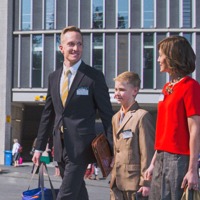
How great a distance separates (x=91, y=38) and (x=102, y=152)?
27.3 meters

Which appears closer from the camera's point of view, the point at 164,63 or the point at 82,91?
the point at 164,63

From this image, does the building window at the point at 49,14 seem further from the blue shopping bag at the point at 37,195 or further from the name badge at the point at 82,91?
the blue shopping bag at the point at 37,195

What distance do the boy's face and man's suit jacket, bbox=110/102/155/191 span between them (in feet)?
0.66

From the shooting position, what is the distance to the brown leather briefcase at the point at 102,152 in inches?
179

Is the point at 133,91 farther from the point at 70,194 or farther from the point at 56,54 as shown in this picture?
the point at 56,54

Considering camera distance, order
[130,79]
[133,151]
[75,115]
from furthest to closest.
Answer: [130,79]
[133,151]
[75,115]

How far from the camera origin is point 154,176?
3.53 metres

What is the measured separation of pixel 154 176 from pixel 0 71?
96.2 ft

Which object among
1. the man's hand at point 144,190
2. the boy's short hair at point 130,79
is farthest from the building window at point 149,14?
the man's hand at point 144,190

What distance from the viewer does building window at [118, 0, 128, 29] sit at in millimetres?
31406

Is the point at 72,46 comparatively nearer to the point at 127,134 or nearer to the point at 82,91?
the point at 82,91

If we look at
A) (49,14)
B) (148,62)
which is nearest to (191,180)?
(148,62)

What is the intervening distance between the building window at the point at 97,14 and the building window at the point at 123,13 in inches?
45.3

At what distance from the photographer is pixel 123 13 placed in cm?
3144
